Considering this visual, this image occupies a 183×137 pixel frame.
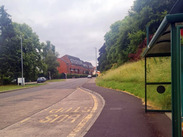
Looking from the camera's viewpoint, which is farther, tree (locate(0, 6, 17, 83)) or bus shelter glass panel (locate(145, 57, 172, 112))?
tree (locate(0, 6, 17, 83))

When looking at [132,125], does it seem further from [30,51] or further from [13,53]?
[30,51]

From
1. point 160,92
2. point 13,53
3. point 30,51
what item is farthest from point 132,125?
point 30,51

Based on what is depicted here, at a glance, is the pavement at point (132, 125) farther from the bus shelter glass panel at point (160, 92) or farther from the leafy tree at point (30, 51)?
the leafy tree at point (30, 51)

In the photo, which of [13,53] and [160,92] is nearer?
[160,92]

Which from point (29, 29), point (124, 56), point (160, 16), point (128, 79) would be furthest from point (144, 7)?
point (29, 29)

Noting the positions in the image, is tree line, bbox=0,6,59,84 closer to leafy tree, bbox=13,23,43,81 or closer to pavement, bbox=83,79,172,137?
leafy tree, bbox=13,23,43,81

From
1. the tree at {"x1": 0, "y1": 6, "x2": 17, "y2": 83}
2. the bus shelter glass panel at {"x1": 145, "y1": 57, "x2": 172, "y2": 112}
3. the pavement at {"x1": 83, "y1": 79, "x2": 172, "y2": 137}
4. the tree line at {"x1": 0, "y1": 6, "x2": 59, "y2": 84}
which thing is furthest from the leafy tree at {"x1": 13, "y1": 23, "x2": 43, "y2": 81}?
the pavement at {"x1": 83, "y1": 79, "x2": 172, "y2": 137}

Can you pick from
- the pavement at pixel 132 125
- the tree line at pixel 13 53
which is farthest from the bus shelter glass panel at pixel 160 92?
the tree line at pixel 13 53

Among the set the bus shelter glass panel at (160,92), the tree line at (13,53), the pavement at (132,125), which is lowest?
the pavement at (132,125)

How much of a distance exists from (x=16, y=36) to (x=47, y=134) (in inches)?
1355

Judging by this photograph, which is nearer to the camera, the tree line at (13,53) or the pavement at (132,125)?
the pavement at (132,125)

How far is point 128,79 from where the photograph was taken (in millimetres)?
14773

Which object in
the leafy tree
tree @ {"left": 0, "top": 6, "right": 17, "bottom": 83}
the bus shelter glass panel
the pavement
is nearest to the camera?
the pavement

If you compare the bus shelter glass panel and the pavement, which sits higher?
the bus shelter glass panel
